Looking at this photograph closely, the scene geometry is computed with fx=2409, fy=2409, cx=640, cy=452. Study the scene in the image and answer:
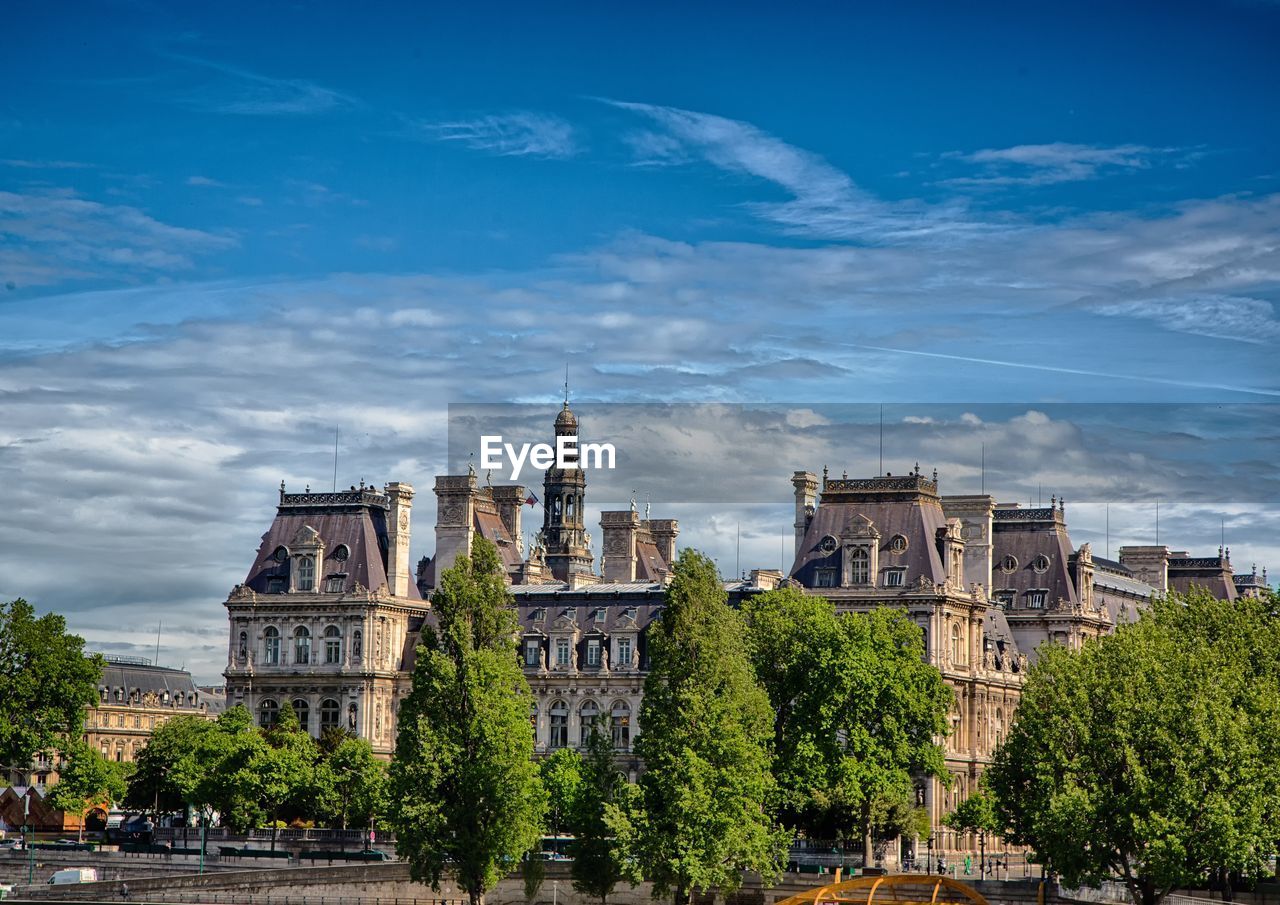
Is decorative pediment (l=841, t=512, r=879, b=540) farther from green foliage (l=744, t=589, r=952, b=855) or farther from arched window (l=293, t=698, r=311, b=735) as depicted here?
arched window (l=293, t=698, r=311, b=735)

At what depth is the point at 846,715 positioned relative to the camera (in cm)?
13150

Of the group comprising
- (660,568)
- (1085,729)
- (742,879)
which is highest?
(660,568)

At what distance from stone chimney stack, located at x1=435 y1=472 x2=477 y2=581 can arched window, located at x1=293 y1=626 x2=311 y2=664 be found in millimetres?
10076

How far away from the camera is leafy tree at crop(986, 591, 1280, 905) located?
99562mm

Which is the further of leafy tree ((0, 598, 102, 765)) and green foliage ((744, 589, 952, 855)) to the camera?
leafy tree ((0, 598, 102, 765))

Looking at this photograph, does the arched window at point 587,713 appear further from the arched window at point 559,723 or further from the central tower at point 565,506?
the central tower at point 565,506

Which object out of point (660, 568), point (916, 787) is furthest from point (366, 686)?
point (916, 787)

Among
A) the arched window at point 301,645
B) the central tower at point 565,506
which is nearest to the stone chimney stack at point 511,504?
the central tower at point 565,506

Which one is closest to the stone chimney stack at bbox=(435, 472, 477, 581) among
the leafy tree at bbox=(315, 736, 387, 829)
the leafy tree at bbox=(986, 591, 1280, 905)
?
the leafy tree at bbox=(315, 736, 387, 829)

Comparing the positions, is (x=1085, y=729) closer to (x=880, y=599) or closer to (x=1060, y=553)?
(x=880, y=599)

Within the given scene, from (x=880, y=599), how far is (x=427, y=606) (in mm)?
34453

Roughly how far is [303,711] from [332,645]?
5022 millimetres

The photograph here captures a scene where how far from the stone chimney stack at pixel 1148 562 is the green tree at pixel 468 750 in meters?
92.0

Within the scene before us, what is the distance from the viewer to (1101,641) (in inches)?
4515
